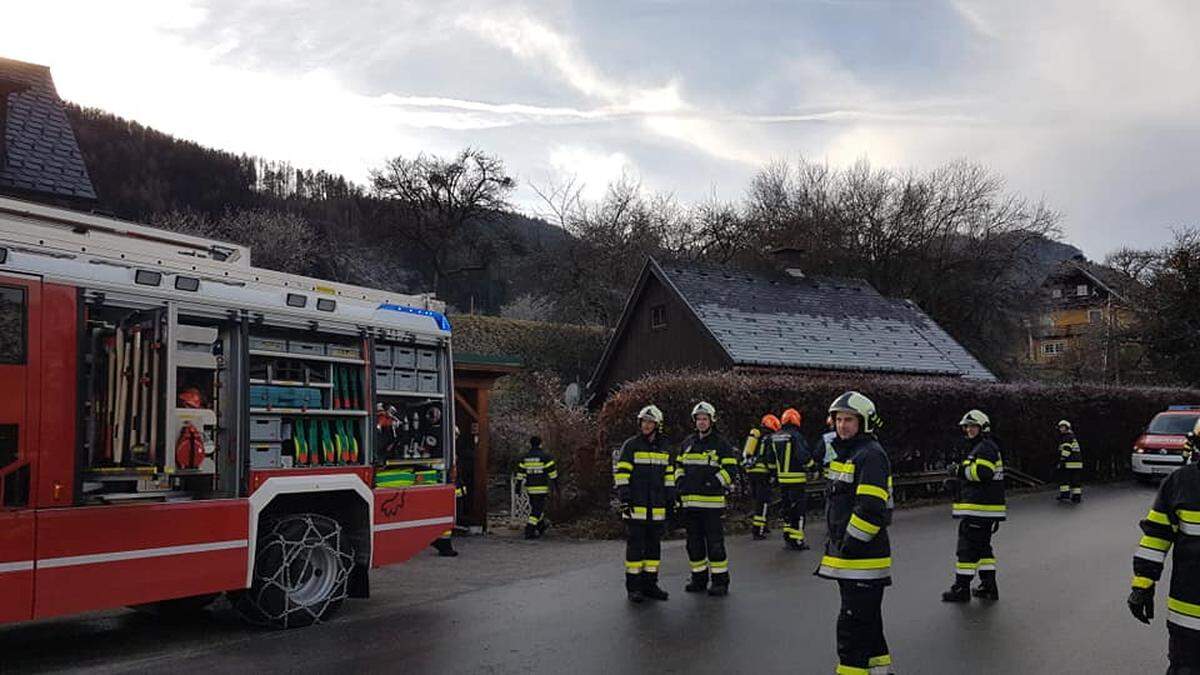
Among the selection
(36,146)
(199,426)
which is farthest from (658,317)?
(199,426)

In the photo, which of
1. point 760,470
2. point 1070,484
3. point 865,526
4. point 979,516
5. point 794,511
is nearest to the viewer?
point 865,526

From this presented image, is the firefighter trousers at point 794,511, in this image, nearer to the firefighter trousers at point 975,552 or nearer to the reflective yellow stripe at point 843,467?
the firefighter trousers at point 975,552

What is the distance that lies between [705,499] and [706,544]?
0.55 m

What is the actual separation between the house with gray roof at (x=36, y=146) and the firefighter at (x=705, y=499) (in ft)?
48.8

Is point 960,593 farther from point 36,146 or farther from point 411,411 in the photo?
point 36,146

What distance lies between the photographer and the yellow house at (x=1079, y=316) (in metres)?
46.4

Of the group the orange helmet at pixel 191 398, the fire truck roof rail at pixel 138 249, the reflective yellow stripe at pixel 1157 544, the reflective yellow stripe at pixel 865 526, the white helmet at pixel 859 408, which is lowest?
the reflective yellow stripe at pixel 1157 544

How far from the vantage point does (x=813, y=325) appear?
29078 millimetres

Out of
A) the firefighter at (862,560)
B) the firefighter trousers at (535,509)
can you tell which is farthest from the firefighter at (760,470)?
the firefighter at (862,560)

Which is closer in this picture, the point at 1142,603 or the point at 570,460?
the point at 1142,603

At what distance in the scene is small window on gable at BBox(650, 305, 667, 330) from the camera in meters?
29.3

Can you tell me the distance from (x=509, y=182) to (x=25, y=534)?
45926 millimetres

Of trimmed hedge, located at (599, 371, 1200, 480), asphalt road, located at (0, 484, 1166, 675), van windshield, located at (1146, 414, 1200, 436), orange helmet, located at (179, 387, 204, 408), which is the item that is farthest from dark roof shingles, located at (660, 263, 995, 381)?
orange helmet, located at (179, 387, 204, 408)

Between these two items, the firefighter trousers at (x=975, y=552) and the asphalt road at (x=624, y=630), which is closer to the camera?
the asphalt road at (x=624, y=630)
